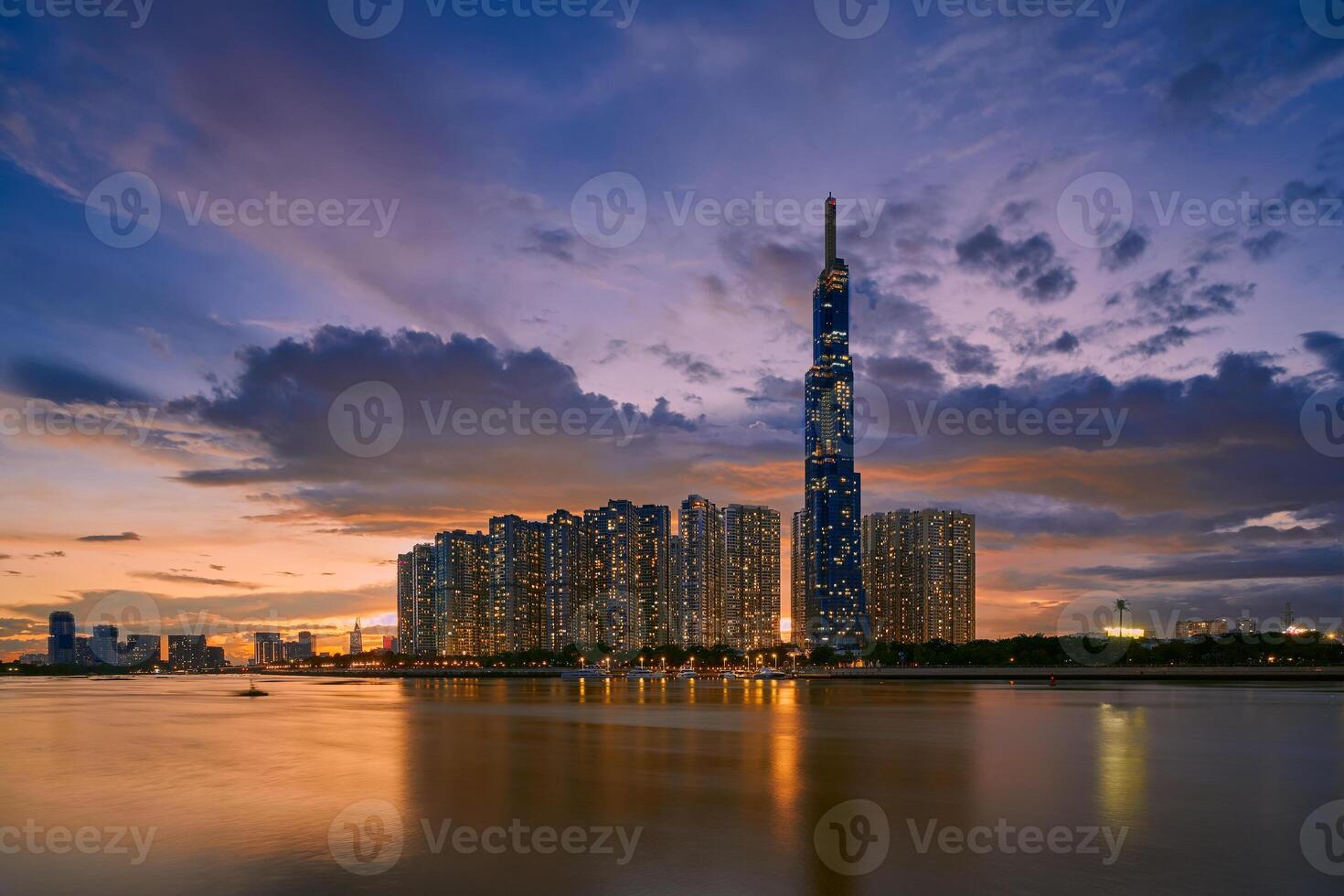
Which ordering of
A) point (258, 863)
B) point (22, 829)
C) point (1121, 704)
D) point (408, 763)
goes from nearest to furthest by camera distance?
point (258, 863)
point (22, 829)
point (408, 763)
point (1121, 704)

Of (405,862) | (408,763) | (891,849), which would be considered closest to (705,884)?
(891,849)

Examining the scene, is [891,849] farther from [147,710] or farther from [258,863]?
[147,710]

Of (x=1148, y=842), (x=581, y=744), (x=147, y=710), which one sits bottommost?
(x=147, y=710)

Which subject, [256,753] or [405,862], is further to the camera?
[256,753]

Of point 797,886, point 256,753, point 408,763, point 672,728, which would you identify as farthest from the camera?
point 672,728

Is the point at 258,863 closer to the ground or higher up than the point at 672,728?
higher up

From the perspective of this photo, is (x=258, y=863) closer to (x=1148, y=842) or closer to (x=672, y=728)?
(x=1148, y=842)
